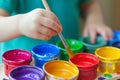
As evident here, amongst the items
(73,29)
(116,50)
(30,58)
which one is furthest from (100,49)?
(73,29)

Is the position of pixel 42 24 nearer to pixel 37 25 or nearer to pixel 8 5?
pixel 37 25

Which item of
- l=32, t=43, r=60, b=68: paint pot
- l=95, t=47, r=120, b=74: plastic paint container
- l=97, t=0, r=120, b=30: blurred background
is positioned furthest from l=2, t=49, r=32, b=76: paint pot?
l=97, t=0, r=120, b=30: blurred background

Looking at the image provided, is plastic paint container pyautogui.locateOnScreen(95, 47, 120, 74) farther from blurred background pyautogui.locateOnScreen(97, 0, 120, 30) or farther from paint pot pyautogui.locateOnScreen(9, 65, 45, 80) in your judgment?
blurred background pyautogui.locateOnScreen(97, 0, 120, 30)

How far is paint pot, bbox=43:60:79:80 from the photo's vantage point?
0.45 m

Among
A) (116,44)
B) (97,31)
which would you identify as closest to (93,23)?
(97,31)

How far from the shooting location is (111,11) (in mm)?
1336

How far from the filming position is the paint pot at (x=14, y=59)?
0.48 m

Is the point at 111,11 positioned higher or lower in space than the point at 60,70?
lower

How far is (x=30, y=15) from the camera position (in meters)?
0.52

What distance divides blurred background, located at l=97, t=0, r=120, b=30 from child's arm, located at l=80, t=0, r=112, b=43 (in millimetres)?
500

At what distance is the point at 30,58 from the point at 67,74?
3.1 inches

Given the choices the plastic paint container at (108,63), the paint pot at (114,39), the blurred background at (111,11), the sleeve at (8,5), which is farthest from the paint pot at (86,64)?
the blurred background at (111,11)

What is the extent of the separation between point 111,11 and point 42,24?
89 centimetres

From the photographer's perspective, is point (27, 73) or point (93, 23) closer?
point (27, 73)
